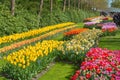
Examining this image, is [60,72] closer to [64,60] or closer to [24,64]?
[24,64]

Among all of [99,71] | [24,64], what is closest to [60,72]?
[24,64]

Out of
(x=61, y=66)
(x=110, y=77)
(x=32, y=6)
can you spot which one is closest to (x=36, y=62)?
(x=61, y=66)

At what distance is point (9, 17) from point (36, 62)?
11795 millimetres

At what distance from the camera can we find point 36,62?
38.9ft

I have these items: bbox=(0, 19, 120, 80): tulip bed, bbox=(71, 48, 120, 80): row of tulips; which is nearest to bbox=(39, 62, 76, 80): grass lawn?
bbox=(0, 19, 120, 80): tulip bed

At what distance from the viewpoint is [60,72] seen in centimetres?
1263

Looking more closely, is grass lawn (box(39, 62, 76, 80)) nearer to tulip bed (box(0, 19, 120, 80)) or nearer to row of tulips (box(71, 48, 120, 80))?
tulip bed (box(0, 19, 120, 80))

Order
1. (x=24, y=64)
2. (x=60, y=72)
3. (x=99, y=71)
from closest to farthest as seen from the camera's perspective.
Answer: (x=99, y=71), (x=24, y=64), (x=60, y=72)

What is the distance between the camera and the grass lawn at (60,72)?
1177cm

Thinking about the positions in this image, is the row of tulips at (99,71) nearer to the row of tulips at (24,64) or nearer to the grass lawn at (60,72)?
the grass lawn at (60,72)

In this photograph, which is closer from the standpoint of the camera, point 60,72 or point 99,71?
point 99,71

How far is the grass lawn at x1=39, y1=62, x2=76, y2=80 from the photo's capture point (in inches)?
463

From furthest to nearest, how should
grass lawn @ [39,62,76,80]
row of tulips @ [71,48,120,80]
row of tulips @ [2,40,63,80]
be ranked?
grass lawn @ [39,62,76,80], row of tulips @ [2,40,63,80], row of tulips @ [71,48,120,80]

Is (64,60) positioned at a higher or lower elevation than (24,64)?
lower
